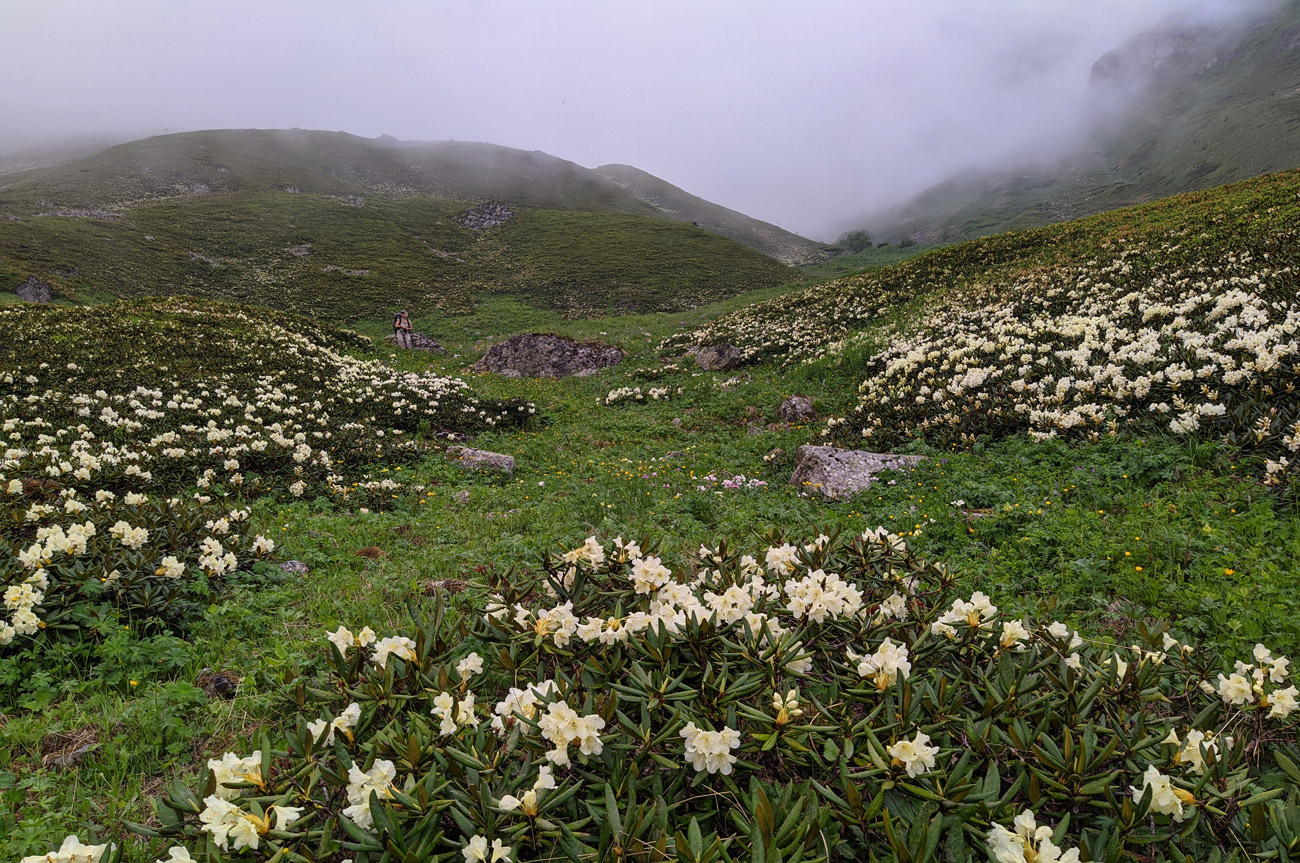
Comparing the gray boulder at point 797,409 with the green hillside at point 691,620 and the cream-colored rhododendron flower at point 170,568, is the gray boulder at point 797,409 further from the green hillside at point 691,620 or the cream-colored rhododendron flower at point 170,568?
the cream-colored rhododendron flower at point 170,568

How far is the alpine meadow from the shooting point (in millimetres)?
2041

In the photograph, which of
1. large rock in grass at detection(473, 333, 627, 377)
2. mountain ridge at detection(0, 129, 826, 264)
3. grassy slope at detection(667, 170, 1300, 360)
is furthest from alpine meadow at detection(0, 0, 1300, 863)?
mountain ridge at detection(0, 129, 826, 264)

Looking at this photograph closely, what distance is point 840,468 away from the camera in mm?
7984

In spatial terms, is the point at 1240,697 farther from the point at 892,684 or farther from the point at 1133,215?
the point at 1133,215

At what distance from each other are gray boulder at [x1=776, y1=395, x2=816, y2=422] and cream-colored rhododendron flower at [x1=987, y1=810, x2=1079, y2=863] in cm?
1057

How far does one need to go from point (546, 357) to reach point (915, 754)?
21092 mm

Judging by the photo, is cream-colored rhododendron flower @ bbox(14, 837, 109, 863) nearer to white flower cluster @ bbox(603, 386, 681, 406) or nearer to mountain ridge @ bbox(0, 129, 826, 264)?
white flower cluster @ bbox(603, 386, 681, 406)

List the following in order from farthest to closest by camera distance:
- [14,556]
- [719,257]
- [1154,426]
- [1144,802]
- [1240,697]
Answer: [719,257] < [1154,426] < [14,556] < [1240,697] < [1144,802]

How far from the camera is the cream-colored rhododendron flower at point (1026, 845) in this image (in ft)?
5.63

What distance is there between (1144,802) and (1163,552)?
398 cm

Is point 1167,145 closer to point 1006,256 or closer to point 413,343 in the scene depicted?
point 1006,256

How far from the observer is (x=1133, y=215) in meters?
19.3

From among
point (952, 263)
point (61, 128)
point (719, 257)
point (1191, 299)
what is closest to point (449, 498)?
point (1191, 299)

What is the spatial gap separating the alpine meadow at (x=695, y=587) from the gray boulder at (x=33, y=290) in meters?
14.0
